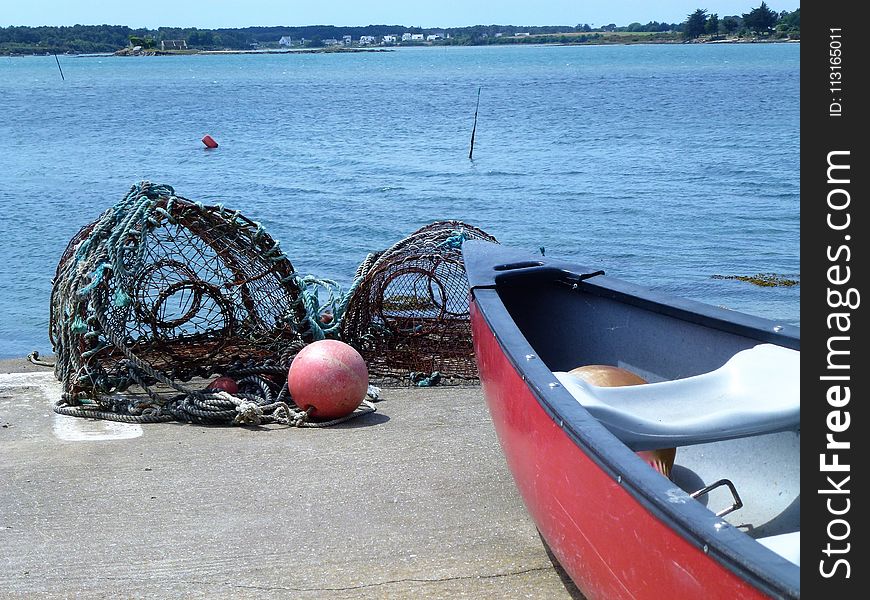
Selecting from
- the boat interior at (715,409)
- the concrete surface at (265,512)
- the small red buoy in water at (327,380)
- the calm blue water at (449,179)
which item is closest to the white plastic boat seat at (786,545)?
the boat interior at (715,409)

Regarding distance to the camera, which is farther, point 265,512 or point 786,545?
point 265,512

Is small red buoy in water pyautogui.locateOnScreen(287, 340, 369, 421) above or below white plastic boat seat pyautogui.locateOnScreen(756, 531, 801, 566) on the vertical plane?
below

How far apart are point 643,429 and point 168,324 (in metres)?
4.16

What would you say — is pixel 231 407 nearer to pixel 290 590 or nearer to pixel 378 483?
pixel 378 483

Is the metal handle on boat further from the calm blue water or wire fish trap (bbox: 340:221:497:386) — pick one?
the calm blue water

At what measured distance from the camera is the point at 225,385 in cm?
634

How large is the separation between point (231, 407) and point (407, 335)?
184 cm

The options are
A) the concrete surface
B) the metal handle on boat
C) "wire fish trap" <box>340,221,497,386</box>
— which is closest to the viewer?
the metal handle on boat

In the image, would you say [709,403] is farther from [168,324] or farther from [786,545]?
[168,324]

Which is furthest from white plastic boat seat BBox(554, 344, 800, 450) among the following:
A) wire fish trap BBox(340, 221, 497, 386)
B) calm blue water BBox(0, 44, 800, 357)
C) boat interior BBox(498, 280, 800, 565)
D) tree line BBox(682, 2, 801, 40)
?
tree line BBox(682, 2, 801, 40)

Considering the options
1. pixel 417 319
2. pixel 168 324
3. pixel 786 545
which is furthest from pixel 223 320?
pixel 786 545

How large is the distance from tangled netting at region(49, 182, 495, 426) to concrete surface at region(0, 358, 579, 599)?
0.28m

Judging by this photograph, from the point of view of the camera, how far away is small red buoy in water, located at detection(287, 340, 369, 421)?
5.78 m

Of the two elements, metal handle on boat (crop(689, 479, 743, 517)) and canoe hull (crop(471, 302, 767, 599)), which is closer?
canoe hull (crop(471, 302, 767, 599))
